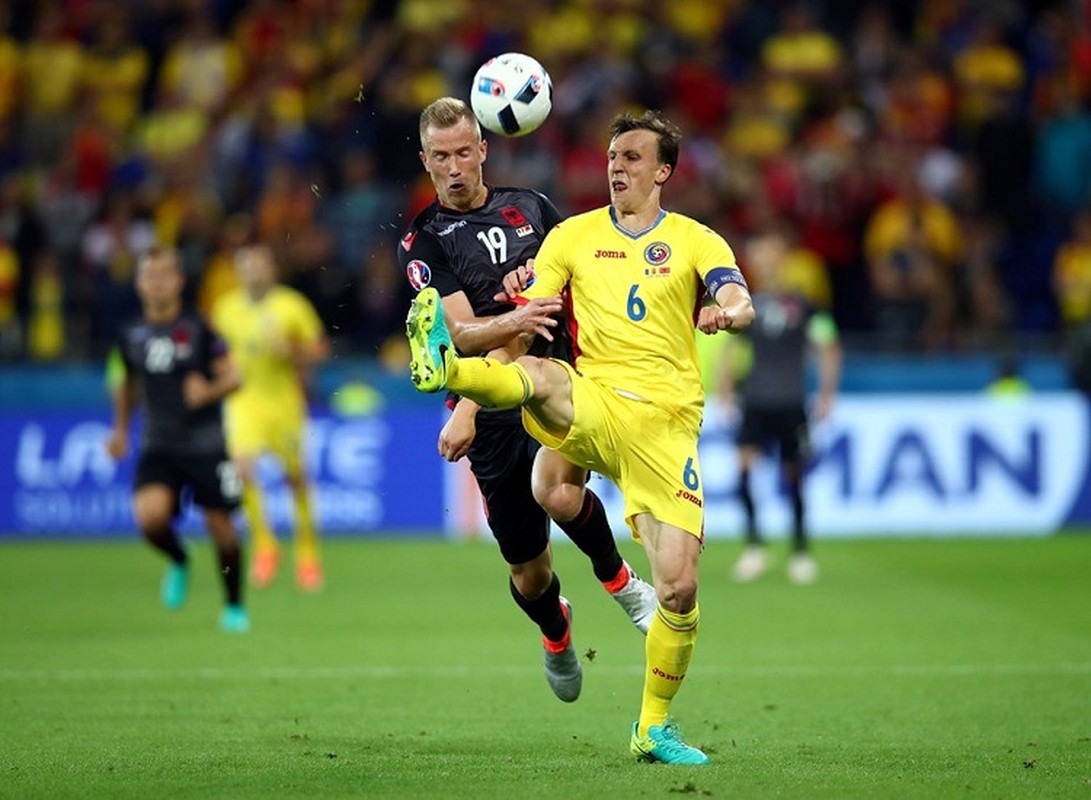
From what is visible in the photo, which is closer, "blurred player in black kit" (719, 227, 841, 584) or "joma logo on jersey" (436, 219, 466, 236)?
"joma logo on jersey" (436, 219, 466, 236)

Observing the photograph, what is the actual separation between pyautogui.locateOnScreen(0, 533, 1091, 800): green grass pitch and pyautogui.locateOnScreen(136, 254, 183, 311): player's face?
2.15m

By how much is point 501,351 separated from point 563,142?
1293cm

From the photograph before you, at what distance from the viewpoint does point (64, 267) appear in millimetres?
20094

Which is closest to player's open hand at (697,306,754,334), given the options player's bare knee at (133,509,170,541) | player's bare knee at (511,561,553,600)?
player's bare knee at (511,561,553,600)

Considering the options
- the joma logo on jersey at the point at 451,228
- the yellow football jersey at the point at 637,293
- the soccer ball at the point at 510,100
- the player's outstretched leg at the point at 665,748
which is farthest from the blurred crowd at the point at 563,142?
the player's outstretched leg at the point at 665,748

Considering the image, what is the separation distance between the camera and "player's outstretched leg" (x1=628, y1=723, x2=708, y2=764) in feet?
24.8

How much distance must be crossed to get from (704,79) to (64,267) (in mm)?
7203

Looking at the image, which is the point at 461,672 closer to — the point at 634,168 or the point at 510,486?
the point at 510,486

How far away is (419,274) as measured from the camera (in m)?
8.38

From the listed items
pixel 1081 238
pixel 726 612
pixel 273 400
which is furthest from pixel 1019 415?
pixel 273 400

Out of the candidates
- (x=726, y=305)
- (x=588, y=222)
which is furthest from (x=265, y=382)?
(x=726, y=305)

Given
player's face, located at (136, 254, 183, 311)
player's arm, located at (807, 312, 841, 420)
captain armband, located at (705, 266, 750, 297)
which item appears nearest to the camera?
captain armband, located at (705, 266, 750, 297)

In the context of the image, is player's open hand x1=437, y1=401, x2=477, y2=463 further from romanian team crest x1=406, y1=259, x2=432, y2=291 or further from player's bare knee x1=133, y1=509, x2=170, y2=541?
player's bare knee x1=133, y1=509, x2=170, y2=541

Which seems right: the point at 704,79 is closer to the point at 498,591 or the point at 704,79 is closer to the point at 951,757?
the point at 498,591
